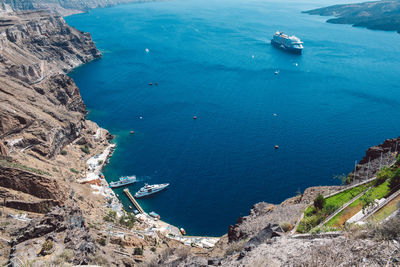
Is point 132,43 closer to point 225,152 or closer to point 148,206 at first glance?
point 225,152

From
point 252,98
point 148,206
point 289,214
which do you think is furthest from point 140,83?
point 289,214

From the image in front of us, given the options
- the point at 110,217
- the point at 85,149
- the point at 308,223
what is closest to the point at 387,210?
the point at 308,223

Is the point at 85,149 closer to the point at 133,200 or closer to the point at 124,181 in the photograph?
the point at 124,181

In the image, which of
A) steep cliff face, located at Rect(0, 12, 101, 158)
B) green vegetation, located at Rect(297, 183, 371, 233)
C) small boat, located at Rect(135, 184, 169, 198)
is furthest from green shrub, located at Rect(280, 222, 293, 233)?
steep cliff face, located at Rect(0, 12, 101, 158)

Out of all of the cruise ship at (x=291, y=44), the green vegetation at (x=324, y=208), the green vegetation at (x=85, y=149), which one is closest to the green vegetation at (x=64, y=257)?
the green vegetation at (x=324, y=208)

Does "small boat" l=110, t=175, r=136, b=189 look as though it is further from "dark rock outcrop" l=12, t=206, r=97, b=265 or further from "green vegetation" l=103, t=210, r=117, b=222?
"dark rock outcrop" l=12, t=206, r=97, b=265

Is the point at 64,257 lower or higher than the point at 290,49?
lower
